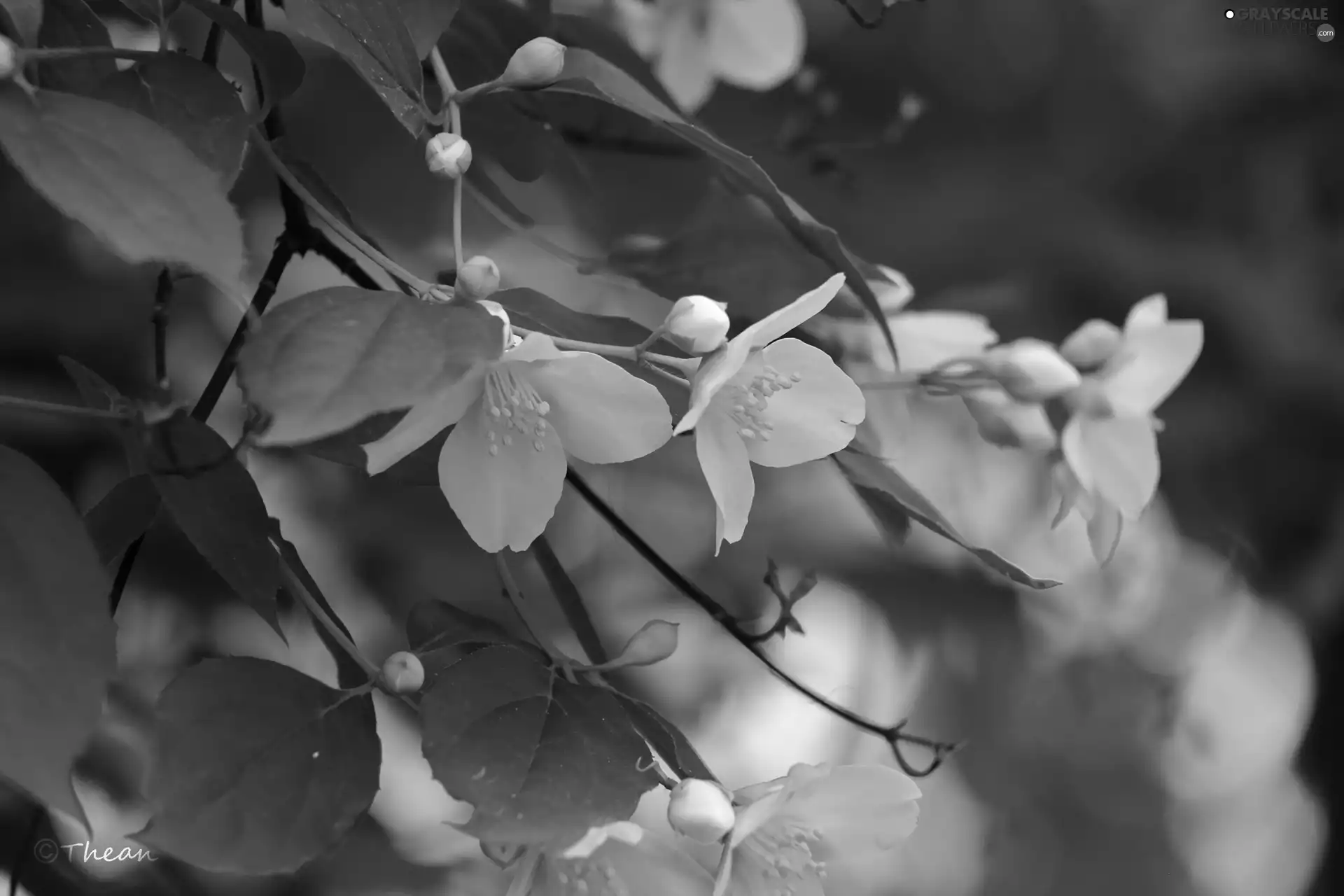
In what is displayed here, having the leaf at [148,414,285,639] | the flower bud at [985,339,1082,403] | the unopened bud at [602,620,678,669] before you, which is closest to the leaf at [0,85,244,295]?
the leaf at [148,414,285,639]

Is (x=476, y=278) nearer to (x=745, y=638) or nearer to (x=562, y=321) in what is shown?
A: (x=562, y=321)

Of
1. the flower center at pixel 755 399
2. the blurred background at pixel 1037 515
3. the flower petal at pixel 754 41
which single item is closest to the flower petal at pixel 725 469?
the flower center at pixel 755 399

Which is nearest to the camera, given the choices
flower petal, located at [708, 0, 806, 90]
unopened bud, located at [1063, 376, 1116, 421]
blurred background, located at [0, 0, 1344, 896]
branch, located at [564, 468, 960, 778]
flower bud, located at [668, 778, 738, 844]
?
flower bud, located at [668, 778, 738, 844]

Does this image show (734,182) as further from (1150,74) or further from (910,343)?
(1150,74)

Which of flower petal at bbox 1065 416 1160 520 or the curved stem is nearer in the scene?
the curved stem

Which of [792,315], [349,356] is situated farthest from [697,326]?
[349,356]

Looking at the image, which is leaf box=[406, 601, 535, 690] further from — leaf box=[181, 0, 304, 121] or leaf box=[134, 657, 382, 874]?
leaf box=[181, 0, 304, 121]

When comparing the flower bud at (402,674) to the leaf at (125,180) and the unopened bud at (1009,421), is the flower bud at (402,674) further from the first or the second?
A: the unopened bud at (1009,421)
